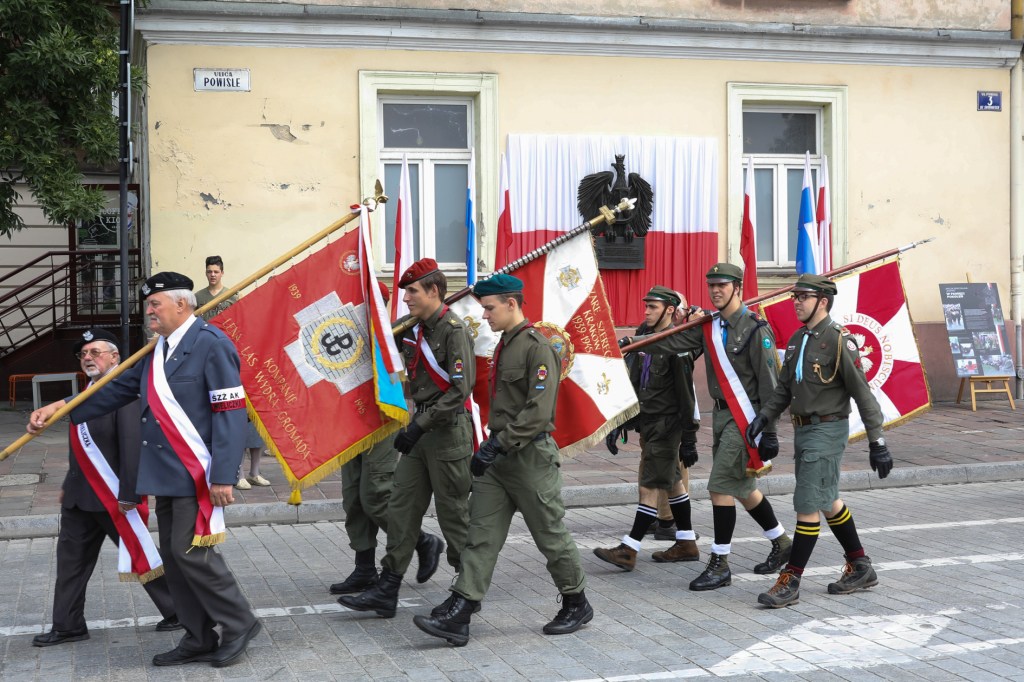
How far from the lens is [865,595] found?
19.6 feet

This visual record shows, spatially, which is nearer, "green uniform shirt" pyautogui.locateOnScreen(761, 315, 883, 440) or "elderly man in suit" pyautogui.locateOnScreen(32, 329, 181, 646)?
"elderly man in suit" pyautogui.locateOnScreen(32, 329, 181, 646)

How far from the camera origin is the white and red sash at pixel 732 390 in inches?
250

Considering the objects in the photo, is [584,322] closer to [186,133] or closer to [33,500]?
[33,500]

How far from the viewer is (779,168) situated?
15.1 m

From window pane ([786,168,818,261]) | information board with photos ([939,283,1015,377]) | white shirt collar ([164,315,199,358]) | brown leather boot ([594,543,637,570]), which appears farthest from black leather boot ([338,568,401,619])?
information board with photos ([939,283,1015,377])

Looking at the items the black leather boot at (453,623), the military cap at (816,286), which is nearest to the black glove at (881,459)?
the military cap at (816,286)

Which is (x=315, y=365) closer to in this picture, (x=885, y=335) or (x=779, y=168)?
(x=885, y=335)

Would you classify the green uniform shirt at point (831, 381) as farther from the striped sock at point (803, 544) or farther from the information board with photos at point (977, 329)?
the information board with photos at point (977, 329)

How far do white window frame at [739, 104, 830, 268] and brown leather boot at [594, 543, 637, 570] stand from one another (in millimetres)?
9017

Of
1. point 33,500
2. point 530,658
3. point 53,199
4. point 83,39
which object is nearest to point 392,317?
point 530,658

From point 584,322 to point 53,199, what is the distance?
6.78m

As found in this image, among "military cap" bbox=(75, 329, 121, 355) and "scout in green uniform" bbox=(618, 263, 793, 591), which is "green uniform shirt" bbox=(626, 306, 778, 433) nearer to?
"scout in green uniform" bbox=(618, 263, 793, 591)

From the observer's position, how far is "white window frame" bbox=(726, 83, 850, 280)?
1451 cm

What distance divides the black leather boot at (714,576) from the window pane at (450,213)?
27.7ft
